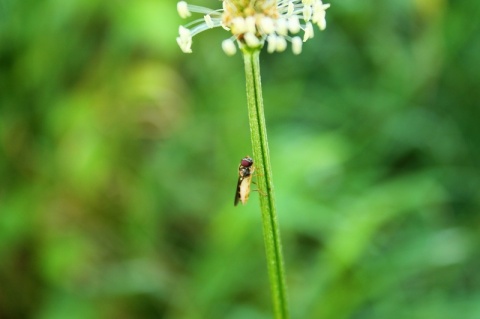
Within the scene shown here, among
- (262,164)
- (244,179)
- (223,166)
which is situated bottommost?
(262,164)

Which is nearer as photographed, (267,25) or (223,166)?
(267,25)

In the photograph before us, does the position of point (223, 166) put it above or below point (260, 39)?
above

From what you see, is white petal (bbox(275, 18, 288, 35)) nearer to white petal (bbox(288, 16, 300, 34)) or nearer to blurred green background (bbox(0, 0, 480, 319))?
white petal (bbox(288, 16, 300, 34))

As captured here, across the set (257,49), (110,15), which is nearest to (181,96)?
(110,15)

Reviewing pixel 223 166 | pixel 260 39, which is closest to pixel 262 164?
pixel 260 39

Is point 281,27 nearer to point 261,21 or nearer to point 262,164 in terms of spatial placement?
point 261,21

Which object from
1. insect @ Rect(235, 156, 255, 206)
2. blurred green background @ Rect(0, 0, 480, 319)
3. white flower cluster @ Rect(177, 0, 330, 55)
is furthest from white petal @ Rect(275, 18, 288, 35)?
blurred green background @ Rect(0, 0, 480, 319)

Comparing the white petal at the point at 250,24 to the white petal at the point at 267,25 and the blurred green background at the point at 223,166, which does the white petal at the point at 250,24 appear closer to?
the white petal at the point at 267,25
